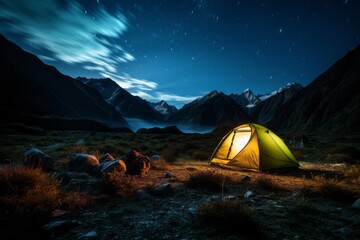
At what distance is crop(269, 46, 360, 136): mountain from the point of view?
231 feet

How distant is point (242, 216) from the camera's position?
3.83 metres

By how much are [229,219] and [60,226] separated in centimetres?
310

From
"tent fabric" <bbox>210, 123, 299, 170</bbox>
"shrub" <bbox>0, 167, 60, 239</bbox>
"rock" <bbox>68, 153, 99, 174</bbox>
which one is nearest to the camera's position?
"shrub" <bbox>0, 167, 60, 239</bbox>

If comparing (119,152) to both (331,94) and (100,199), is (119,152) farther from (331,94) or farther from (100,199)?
(331,94)

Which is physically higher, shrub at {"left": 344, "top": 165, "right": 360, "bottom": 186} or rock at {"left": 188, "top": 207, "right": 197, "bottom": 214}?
shrub at {"left": 344, "top": 165, "right": 360, "bottom": 186}

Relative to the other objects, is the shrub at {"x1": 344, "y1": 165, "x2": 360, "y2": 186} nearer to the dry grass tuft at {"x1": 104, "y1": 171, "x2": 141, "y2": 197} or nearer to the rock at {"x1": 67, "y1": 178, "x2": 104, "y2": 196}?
the dry grass tuft at {"x1": 104, "y1": 171, "x2": 141, "y2": 197}

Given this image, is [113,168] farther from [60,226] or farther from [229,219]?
[229,219]

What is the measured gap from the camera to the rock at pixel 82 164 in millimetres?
7980

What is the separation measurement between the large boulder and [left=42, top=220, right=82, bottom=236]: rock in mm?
4253

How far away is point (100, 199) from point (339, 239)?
5002 mm

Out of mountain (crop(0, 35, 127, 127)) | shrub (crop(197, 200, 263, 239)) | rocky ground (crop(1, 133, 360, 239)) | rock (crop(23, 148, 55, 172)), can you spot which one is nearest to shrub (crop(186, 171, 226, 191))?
rocky ground (crop(1, 133, 360, 239))

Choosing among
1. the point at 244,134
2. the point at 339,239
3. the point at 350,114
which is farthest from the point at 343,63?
the point at 339,239

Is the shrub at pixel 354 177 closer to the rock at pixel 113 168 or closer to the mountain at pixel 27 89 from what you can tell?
the rock at pixel 113 168

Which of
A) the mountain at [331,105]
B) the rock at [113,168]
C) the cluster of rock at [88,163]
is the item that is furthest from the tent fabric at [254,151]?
the mountain at [331,105]
